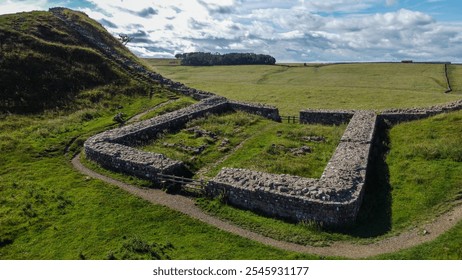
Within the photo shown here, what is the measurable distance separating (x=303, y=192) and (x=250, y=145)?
41.8ft

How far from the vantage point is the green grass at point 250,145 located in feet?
82.8

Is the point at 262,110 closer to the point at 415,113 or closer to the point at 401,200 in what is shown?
the point at 415,113

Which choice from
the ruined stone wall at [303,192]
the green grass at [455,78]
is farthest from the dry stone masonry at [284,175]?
the green grass at [455,78]

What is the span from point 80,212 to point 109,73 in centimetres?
3393

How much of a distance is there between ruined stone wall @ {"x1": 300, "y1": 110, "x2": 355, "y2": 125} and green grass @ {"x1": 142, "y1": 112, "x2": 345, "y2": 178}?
2.90m

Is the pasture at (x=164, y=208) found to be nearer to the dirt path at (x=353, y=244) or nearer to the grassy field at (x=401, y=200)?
the grassy field at (x=401, y=200)

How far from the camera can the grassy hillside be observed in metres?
38.7

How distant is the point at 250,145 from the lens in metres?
30.1

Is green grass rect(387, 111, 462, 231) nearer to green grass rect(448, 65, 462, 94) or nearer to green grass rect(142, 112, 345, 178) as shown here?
green grass rect(142, 112, 345, 178)

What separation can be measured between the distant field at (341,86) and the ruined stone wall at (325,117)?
29.4 feet

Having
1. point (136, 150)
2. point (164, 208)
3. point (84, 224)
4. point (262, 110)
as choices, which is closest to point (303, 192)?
Result: point (164, 208)

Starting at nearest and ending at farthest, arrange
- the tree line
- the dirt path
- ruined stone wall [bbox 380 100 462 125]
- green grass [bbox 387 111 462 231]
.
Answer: the dirt path < green grass [bbox 387 111 462 231] < ruined stone wall [bbox 380 100 462 125] < the tree line

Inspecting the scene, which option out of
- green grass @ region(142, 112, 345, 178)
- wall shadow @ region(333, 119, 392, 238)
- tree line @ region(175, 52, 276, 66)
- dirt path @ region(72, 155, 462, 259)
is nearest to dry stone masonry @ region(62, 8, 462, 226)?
wall shadow @ region(333, 119, 392, 238)
